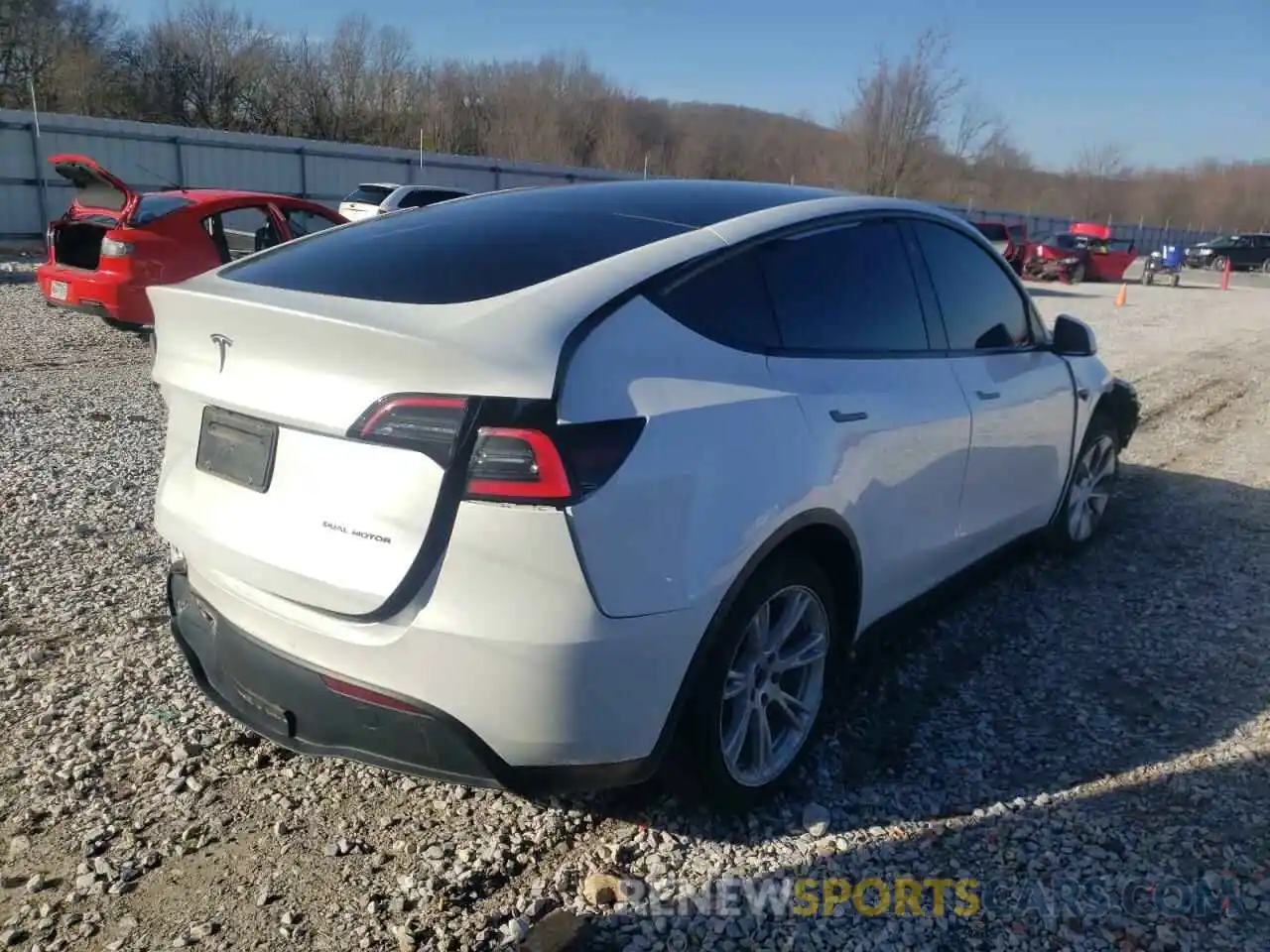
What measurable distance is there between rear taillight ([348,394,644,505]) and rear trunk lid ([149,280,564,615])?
0.03m

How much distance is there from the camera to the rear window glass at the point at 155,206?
9266 mm

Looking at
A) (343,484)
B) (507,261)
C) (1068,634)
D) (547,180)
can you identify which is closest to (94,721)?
(343,484)

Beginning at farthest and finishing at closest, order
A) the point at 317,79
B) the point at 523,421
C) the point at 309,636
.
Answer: the point at 317,79 → the point at 309,636 → the point at 523,421

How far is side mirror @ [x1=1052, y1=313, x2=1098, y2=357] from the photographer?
4.55 metres

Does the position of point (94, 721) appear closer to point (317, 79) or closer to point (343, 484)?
point (343, 484)

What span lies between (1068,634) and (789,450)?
222 cm

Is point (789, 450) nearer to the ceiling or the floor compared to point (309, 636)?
nearer to the ceiling

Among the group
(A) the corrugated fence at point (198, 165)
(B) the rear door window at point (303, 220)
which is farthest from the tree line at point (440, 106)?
(B) the rear door window at point (303, 220)

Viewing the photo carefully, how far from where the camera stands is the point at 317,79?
45938 mm

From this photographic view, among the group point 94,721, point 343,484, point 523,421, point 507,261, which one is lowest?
point 94,721

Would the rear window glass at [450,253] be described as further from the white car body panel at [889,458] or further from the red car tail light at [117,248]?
the red car tail light at [117,248]

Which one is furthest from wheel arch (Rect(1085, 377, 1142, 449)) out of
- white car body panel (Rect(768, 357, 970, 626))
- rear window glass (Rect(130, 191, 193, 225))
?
rear window glass (Rect(130, 191, 193, 225))

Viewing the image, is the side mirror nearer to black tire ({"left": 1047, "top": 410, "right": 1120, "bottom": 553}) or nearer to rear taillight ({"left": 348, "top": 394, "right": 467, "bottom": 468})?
black tire ({"left": 1047, "top": 410, "right": 1120, "bottom": 553})

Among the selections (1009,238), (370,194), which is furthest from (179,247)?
(1009,238)
